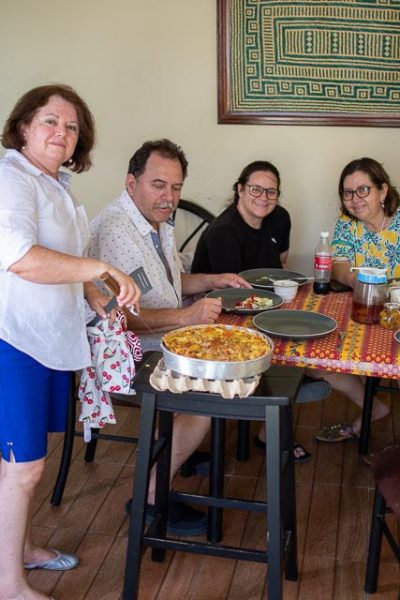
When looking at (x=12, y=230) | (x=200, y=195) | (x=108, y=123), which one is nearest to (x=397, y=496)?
(x=12, y=230)

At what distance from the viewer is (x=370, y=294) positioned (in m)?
2.03

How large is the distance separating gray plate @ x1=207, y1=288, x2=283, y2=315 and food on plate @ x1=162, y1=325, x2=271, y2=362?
351mm

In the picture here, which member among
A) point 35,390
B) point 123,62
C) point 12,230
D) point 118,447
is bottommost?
point 118,447

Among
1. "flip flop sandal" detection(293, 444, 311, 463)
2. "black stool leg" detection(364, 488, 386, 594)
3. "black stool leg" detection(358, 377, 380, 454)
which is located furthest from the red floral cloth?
"black stool leg" detection(358, 377, 380, 454)

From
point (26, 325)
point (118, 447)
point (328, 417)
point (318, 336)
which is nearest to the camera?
point (26, 325)

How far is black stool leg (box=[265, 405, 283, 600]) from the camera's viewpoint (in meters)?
1.60

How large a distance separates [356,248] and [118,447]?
1.31m

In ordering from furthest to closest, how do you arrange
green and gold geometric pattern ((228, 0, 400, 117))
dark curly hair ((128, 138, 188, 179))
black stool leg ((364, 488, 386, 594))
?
green and gold geometric pattern ((228, 0, 400, 117)) < dark curly hair ((128, 138, 188, 179)) < black stool leg ((364, 488, 386, 594))

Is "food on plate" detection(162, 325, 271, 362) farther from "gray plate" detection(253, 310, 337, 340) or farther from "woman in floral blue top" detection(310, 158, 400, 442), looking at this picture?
"woman in floral blue top" detection(310, 158, 400, 442)

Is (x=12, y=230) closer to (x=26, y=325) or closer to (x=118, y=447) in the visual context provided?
(x=26, y=325)

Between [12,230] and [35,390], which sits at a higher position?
[12,230]

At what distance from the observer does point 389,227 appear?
282 centimetres

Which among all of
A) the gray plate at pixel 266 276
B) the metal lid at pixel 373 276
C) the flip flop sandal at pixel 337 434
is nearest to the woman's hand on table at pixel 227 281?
the gray plate at pixel 266 276

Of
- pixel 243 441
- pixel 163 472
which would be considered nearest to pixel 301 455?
pixel 243 441
